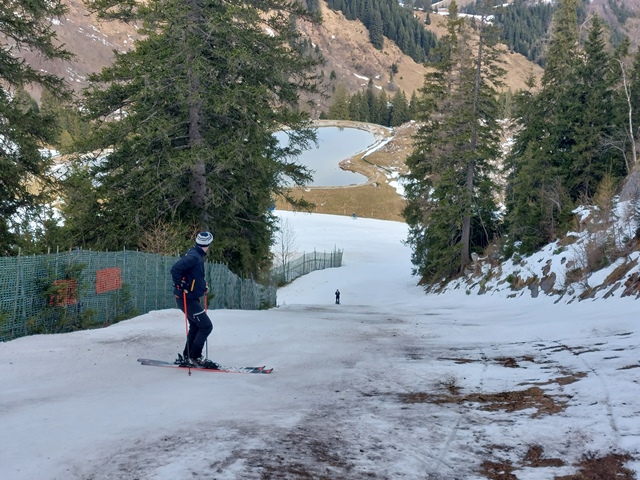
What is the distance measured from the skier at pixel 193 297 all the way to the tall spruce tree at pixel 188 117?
10.9 meters

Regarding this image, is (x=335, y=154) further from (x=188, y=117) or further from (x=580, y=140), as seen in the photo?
(x=188, y=117)

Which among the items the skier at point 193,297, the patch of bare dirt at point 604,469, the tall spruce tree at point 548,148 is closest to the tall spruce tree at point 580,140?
the tall spruce tree at point 548,148

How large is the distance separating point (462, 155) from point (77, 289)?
2672cm

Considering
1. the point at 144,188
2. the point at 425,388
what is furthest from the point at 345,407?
the point at 144,188

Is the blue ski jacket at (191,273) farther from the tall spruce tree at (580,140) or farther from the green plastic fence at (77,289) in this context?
the tall spruce tree at (580,140)

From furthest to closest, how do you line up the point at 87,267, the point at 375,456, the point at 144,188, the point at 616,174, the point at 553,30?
the point at 553,30 < the point at 616,174 < the point at 144,188 < the point at 87,267 < the point at 375,456

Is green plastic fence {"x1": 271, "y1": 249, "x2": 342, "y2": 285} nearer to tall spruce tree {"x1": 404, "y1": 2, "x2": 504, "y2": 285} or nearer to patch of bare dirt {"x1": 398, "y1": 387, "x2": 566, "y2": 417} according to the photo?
tall spruce tree {"x1": 404, "y1": 2, "x2": 504, "y2": 285}

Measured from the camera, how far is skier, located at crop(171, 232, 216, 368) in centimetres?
865

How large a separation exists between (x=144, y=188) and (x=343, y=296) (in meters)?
26.4

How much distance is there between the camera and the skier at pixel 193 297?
8648mm

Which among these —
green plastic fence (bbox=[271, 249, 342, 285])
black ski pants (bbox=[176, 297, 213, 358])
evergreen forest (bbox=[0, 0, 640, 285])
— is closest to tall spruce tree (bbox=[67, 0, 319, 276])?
evergreen forest (bbox=[0, 0, 640, 285])

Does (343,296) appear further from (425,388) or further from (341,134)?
(341,134)

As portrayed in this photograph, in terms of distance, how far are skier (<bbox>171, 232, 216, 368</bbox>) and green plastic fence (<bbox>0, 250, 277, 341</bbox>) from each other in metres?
3.23

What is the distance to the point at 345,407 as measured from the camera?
6410mm
